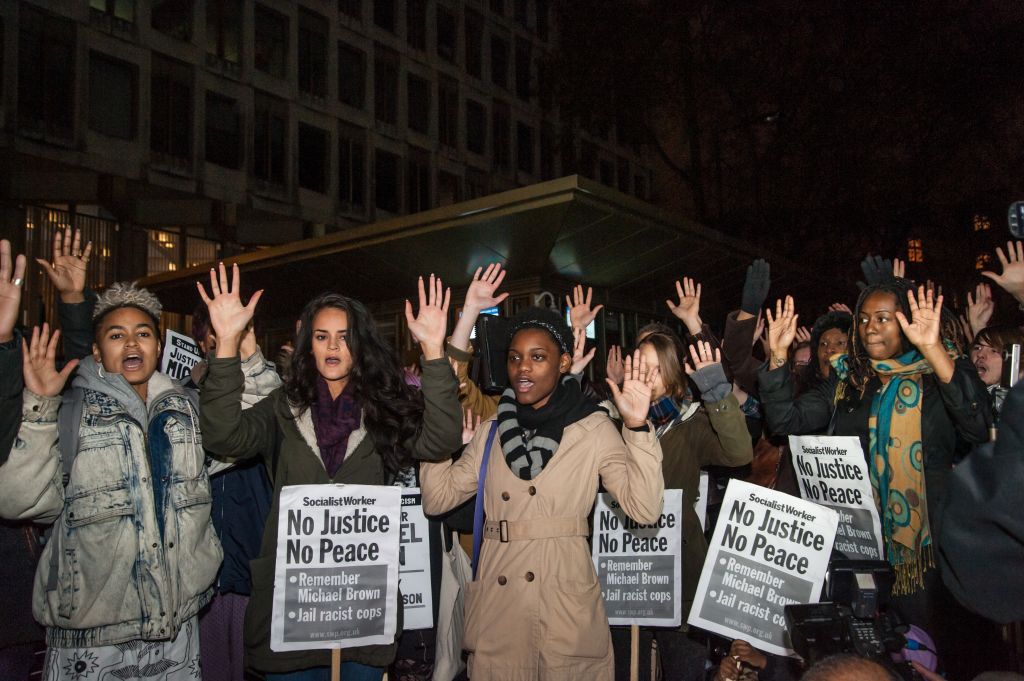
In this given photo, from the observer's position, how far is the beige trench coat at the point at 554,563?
3.42 m

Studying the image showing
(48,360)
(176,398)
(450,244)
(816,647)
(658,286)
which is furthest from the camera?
(658,286)

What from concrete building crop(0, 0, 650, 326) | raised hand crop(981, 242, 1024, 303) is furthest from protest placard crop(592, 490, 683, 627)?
concrete building crop(0, 0, 650, 326)

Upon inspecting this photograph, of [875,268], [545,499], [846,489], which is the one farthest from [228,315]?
[875,268]

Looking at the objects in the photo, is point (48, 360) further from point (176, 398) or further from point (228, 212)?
point (228, 212)

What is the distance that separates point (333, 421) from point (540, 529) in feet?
Result: 3.55

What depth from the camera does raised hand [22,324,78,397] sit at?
3.54 metres

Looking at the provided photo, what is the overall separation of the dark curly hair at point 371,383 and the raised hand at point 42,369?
38.0 inches

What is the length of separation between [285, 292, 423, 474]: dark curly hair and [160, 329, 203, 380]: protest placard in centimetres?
221

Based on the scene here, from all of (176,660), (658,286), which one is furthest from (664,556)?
(658,286)

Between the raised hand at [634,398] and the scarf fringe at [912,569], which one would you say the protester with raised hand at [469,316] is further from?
the scarf fringe at [912,569]

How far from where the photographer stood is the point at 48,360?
3.59 meters

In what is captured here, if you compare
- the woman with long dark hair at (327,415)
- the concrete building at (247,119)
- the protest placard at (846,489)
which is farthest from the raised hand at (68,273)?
the concrete building at (247,119)

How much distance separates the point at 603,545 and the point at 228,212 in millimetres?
22957

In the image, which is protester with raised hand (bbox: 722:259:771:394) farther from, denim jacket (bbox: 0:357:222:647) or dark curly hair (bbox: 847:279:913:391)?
denim jacket (bbox: 0:357:222:647)
